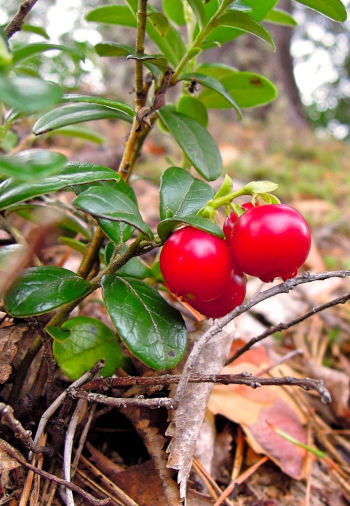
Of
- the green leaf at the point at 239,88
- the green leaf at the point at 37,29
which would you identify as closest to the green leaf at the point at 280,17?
the green leaf at the point at 239,88

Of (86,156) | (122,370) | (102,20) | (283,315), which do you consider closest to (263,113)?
(86,156)

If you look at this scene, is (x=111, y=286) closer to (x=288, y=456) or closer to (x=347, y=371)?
(x=288, y=456)

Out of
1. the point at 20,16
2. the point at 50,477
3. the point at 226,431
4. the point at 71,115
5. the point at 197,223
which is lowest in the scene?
the point at 226,431

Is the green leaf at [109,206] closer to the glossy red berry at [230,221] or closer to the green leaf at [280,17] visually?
the glossy red berry at [230,221]

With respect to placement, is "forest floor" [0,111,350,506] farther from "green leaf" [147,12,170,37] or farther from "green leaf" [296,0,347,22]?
"green leaf" [296,0,347,22]

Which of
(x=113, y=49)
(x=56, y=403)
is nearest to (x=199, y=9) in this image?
(x=113, y=49)

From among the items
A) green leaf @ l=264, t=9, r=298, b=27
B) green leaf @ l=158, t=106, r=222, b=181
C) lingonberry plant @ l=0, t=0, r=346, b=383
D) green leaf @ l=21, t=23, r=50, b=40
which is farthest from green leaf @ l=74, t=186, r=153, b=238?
green leaf @ l=264, t=9, r=298, b=27

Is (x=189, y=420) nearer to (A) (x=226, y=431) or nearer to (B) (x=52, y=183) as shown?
(A) (x=226, y=431)
